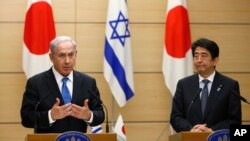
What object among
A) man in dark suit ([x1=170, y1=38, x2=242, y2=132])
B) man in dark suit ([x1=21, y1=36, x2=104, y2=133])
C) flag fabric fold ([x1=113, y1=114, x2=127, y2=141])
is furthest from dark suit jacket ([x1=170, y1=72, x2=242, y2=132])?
flag fabric fold ([x1=113, y1=114, x2=127, y2=141])

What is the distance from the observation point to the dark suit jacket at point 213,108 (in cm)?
555

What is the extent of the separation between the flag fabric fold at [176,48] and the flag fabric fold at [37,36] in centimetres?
154

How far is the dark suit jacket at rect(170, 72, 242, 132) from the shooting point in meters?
5.55

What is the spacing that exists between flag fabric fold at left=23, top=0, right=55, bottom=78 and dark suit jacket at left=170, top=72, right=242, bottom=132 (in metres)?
2.28

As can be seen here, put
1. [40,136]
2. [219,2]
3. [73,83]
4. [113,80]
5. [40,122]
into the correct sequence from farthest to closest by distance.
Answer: [219,2] < [113,80] < [73,83] < [40,122] < [40,136]

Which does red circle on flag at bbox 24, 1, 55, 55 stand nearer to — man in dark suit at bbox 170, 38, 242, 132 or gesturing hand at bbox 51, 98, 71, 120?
man in dark suit at bbox 170, 38, 242, 132

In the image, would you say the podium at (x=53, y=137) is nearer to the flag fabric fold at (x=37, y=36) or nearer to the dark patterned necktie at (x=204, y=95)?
the dark patterned necktie at (x=204, y=95)

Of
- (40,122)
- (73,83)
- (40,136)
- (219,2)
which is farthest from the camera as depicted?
(219,2)

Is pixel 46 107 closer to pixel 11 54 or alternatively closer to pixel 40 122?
pixel 40 122

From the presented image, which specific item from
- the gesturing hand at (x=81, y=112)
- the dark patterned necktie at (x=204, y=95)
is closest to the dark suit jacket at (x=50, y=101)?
the gesturing hand at (x=81, y=112)

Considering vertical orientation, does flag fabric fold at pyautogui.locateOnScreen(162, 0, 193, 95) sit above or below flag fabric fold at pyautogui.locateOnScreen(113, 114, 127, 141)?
above

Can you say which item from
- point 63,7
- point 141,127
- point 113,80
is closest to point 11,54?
point 63,7

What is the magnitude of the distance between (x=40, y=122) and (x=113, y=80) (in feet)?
8.35

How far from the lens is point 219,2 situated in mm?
8070
